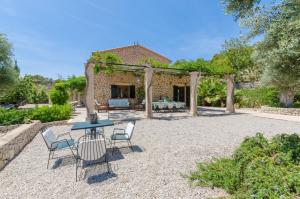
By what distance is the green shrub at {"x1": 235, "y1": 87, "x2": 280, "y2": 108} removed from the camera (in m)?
15.3

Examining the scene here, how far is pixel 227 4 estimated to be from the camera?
388 cm

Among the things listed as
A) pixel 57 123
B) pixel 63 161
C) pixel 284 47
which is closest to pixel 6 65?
pixel 57 123

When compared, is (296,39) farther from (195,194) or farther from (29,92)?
(29,92)

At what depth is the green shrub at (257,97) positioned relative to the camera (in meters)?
15.3

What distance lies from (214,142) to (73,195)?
4672 millimetres

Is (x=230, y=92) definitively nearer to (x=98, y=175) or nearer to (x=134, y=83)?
(x=134, y=83)

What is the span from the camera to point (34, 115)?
8.52 metres

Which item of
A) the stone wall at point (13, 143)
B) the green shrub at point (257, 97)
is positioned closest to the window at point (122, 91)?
the stone wall at point (13, 143)

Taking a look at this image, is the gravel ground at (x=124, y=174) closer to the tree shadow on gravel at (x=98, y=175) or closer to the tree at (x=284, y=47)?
the tree shadow on gravel at (x=98, y=175)

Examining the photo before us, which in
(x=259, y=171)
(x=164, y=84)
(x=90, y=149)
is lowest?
(x=259, y=171)

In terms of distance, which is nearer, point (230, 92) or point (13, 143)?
point (13, 143)

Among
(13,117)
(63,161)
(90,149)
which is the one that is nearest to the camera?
(90,149)

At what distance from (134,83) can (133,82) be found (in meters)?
0.14

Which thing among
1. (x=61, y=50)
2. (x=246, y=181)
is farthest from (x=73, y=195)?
(x=61, y=50)
